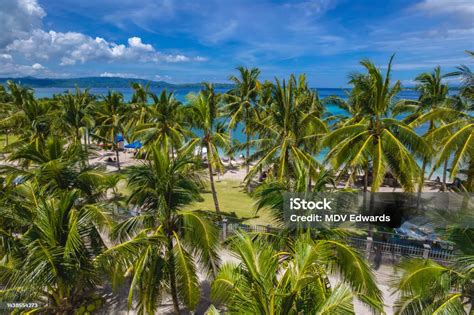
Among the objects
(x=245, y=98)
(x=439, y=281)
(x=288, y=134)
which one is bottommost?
(x=439, y=281)

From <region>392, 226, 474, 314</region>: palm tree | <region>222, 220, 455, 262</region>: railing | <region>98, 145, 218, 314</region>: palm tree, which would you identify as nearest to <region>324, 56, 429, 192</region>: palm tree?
<region>222, 220, 455, 262</region>: railing

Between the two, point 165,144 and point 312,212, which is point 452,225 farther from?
point 165,144

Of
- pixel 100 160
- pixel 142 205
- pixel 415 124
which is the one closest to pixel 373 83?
pixel 415 124

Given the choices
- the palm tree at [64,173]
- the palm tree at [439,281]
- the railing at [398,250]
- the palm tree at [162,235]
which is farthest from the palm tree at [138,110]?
the palm tree at [439,281]

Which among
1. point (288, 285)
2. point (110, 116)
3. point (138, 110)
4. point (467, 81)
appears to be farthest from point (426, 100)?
point (110, 116)

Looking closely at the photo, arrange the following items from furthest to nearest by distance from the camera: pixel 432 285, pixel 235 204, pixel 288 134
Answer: pixel 235 204
pixel 288 134
pixel 432 285

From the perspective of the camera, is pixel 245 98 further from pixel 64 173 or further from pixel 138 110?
pixel 64 173
